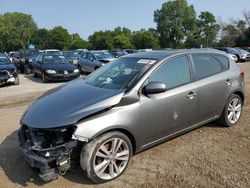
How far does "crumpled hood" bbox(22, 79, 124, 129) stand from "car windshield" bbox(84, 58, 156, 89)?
0.69ft

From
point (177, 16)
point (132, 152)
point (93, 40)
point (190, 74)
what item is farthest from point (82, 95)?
point (177, 16)

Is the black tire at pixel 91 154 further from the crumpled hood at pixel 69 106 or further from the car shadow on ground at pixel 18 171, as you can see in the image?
the crumpled hood at pixel 69 106

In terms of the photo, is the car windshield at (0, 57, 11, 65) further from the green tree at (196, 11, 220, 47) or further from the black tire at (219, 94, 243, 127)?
the green tree at (196, 11, 220, 47)

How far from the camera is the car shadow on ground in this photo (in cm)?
387

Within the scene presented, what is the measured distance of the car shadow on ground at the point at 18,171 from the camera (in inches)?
152

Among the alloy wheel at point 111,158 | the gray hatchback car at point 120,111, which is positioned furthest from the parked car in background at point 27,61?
the alloy wheel at point 111,158

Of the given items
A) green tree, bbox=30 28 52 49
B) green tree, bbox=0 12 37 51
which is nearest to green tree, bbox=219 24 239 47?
green tree, bbox=30 28 52 49

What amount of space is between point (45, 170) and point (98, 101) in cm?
107

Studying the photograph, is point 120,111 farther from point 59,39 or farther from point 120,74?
point 59,39

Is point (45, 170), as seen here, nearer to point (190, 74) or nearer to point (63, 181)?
point (63, 181)

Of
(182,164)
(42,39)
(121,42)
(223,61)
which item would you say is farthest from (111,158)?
(42,39)

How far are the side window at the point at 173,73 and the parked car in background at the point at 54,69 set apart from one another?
10079mm

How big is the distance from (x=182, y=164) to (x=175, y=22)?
8724cm

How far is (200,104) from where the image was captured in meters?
4.86
